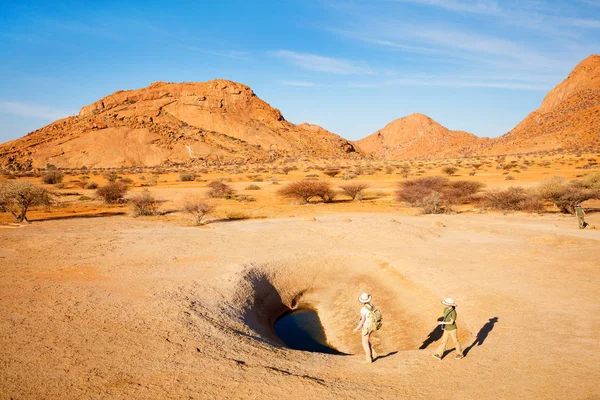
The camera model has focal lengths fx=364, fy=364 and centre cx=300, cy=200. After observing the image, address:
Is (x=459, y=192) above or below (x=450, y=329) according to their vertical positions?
above

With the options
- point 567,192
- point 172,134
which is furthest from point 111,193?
point 172,134

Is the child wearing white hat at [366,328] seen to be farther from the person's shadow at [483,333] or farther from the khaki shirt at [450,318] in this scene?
the person's shadow at [483,333]

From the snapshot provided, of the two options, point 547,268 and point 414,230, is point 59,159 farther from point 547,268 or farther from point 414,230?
point 547,268

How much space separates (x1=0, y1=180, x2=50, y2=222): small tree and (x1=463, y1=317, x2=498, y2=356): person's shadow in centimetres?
2236

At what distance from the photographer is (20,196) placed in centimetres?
1978

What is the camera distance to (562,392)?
17.5 feet

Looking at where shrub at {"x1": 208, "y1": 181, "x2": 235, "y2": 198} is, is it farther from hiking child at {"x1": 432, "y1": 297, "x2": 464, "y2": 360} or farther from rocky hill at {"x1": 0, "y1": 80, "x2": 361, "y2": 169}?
rocky hill at {"x1": 0, "y1": 80, "x2": 361, "y2": 169}

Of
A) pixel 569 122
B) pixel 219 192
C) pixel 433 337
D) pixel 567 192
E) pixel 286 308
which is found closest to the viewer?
pixel 433 337

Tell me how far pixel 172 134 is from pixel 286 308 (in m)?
86.6

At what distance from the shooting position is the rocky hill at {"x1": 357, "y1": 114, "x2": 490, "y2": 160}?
12479cm

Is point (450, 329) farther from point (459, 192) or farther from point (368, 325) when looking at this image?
point (459, 192)

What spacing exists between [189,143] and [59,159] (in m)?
26.9

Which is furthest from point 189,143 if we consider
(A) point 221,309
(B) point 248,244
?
(A) point 221,309

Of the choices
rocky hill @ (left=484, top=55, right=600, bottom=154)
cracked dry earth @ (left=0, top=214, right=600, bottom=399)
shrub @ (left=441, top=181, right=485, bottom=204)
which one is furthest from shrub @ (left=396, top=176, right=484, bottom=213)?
rocky hill @ (left=484, top=55, right=600, bottom=154)
